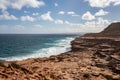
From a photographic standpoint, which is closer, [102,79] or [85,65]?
[102,79]

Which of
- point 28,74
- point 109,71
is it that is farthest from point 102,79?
point 28,74

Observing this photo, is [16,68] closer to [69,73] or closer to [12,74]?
[12,74]

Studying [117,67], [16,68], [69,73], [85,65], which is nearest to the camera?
[16,68]

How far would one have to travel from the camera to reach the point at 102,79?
76.1 ft

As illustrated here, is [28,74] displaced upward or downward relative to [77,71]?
upward

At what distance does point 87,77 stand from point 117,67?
19.9 feet

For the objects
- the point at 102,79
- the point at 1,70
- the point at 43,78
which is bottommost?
the point at 102,79

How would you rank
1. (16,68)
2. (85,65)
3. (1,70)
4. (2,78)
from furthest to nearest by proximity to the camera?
(85,65)
(16,68)
(1,70)
(2,78)

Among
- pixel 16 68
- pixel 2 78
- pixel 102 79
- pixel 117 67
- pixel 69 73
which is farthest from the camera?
pixel 117 67

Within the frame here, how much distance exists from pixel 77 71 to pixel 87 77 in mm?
2848

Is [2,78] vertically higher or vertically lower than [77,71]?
higher

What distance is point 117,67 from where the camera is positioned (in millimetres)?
26938

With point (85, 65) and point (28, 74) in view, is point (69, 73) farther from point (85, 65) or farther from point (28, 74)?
point (28, 74)

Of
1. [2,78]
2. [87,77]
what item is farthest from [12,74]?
[87,77]
